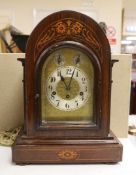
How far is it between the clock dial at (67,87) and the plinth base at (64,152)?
0.19 feet

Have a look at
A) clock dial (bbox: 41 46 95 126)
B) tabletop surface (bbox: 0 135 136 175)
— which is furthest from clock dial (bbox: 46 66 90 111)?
tabletop surface (bbox: 0 135 136 175)

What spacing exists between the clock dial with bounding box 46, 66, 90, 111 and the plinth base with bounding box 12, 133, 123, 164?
0.09 m

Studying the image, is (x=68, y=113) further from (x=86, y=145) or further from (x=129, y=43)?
(x=129, y=43)

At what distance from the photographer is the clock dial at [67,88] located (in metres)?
0.63

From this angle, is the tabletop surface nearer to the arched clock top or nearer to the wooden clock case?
the wooden clock case

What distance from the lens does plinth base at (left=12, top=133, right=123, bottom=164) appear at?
23.5 inches

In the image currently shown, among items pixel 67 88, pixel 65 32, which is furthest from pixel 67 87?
pixel 65 32

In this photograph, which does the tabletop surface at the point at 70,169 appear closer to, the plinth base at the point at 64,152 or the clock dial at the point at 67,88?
the plinth base at the point at 64,152

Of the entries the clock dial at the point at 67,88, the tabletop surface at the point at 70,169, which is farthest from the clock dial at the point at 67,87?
the tabletop surface at the point at 70,169

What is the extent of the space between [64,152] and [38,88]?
6.4 inches

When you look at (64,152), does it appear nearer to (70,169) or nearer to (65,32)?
(70,169)

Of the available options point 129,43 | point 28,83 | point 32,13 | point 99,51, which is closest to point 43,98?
point 28,83

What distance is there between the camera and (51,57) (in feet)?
2.03

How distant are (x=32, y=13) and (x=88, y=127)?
9.01 ft
